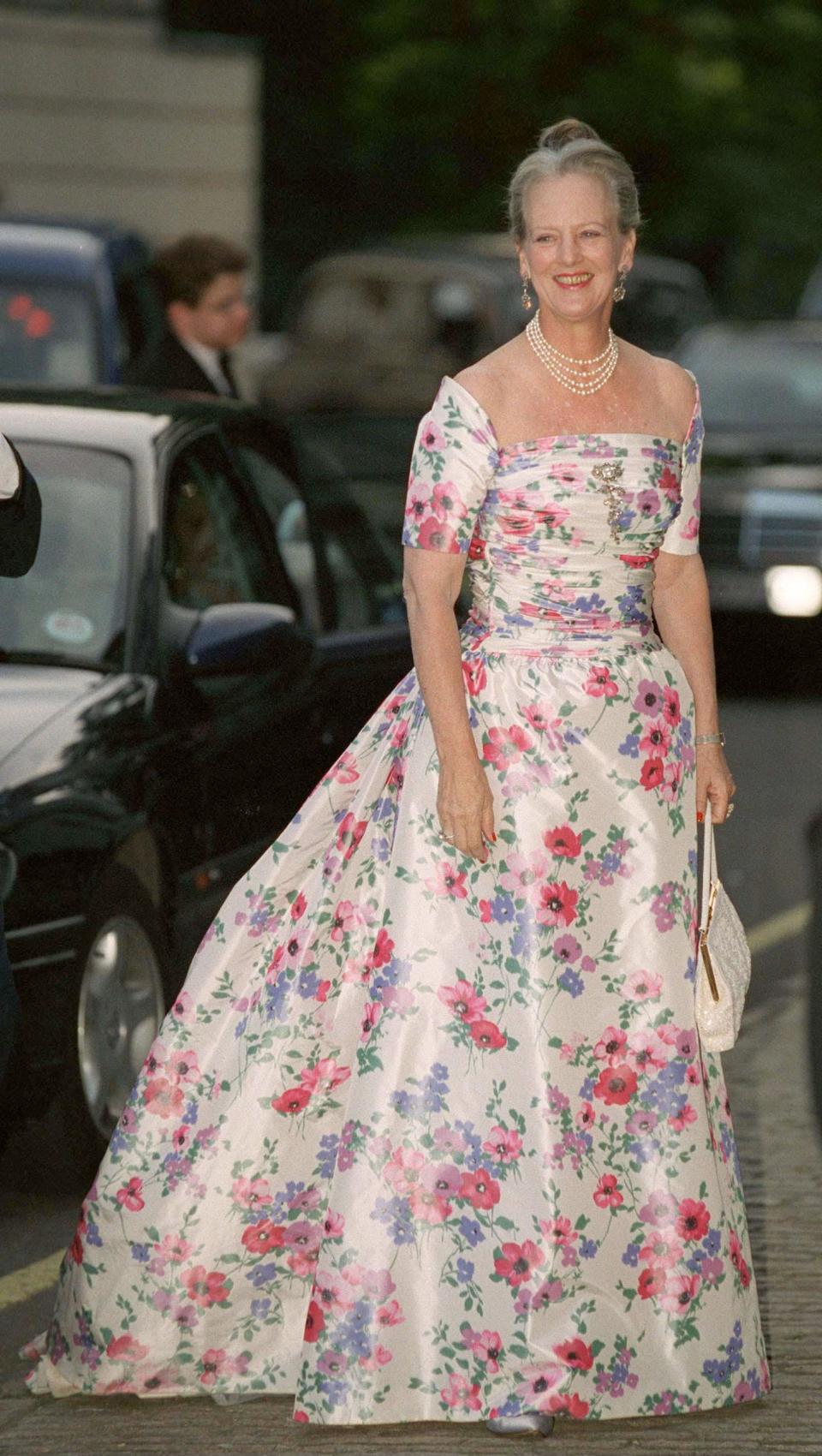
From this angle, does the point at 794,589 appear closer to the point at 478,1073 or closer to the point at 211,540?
the point at 211,540

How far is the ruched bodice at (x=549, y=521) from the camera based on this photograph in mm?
4449

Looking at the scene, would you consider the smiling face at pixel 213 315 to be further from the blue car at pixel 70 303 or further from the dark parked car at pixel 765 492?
the dark parked car at pixel 765 492

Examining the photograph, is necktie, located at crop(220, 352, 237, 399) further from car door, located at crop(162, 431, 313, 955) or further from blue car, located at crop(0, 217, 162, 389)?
car door, located at crop(162, 431, 313, 955)

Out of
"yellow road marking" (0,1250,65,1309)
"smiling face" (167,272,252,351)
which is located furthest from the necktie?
"yellow road marking" (0,1250,65,1309)

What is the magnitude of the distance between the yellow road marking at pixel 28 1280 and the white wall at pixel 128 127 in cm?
2279

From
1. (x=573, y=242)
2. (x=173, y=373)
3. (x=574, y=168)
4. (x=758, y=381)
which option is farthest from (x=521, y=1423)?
(x=758, y=381)

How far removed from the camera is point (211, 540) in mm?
6637

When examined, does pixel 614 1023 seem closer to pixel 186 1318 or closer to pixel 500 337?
pixel 186 1318

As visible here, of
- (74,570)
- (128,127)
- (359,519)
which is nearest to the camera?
(74,570)

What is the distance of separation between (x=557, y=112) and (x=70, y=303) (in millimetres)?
23982

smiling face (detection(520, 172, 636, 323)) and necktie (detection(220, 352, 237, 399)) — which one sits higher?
smiling face (detection(520, 172, 636, 323))

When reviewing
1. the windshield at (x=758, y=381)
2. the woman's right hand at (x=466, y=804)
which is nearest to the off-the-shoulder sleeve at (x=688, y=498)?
the woman's right hand at (x=466, y=804)

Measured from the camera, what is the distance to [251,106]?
2839cm

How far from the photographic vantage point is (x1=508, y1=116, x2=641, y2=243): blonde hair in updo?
4.52 metres
